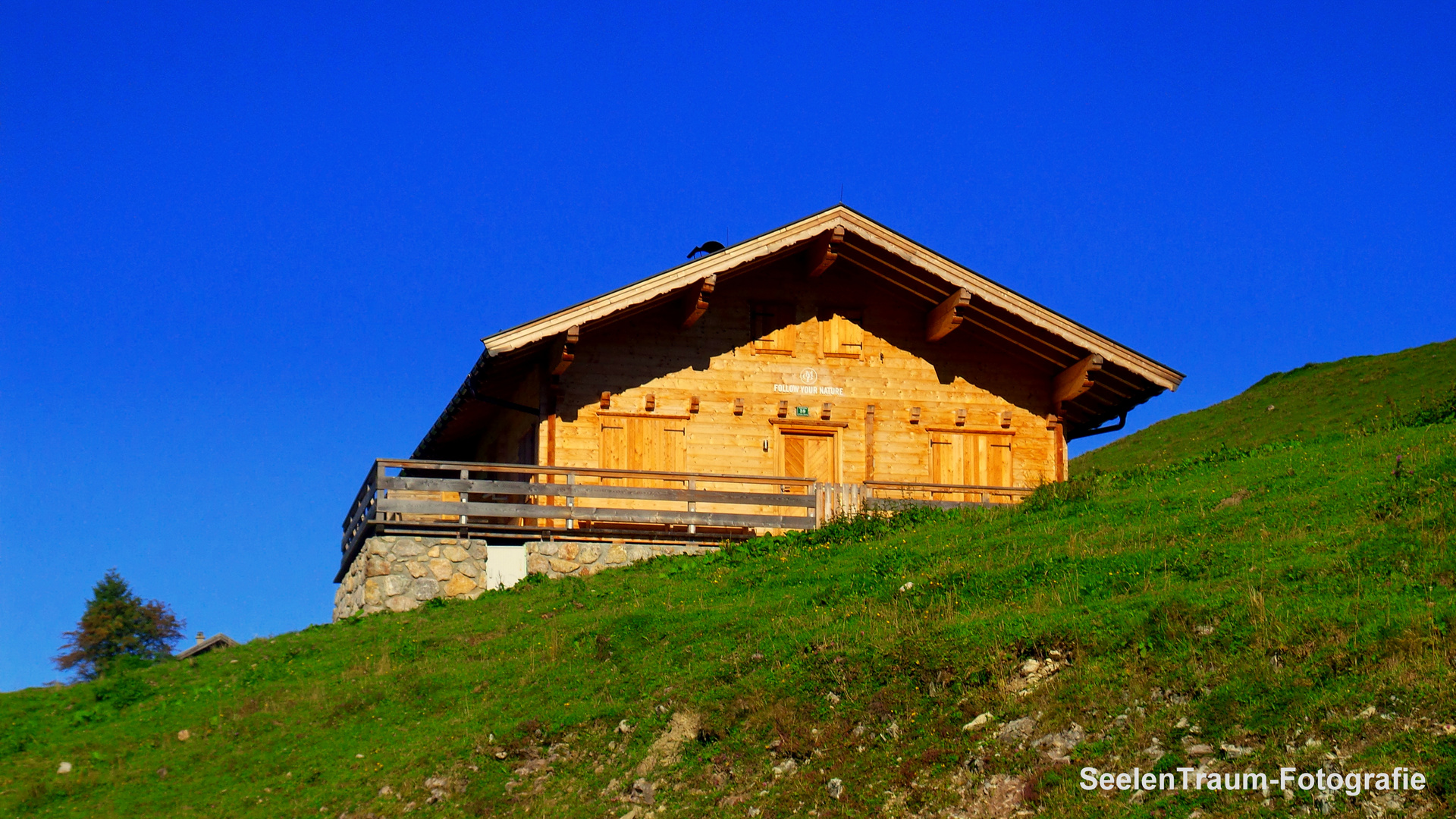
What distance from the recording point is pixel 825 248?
28.9 metres

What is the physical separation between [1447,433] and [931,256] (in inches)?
437

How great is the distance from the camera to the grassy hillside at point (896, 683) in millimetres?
11711

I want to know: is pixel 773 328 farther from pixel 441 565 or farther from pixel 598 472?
pixel 441 565

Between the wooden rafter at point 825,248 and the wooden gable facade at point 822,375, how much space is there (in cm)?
6

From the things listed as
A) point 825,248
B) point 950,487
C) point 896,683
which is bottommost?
point 896,683

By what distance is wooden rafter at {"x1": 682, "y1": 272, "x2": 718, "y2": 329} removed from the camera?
2762cm

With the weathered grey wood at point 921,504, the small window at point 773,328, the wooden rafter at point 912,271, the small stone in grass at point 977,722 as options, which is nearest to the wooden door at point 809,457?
the small window at point 773,328

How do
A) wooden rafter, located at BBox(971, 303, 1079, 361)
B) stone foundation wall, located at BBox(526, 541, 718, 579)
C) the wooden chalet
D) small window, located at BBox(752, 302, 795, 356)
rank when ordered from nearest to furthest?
stone foundation wall, located at BBox(526, 541, 718, 579) < the wooden chalet < small window, located at BBox(752, 302, 795, 356) < wooden rafter, located at BBox(971, 303, 1079, 361)

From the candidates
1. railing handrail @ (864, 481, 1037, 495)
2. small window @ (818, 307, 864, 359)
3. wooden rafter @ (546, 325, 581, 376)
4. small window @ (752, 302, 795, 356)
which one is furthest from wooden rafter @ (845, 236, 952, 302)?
wooden rafter @ (546, 325, 581, 376)

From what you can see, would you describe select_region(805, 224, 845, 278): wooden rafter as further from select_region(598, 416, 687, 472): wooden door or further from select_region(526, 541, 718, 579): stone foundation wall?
select_region(526, 541, 718, 579): stone foundation wall

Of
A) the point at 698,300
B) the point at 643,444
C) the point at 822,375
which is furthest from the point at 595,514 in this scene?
the point at 822,375

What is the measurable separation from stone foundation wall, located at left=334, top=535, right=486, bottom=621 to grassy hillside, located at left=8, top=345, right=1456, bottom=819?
169 centimetres

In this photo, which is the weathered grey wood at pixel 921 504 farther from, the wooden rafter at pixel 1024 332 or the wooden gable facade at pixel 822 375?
the wooden rafter at pixel 1024 332

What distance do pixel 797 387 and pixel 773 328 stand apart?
4.34 feet
